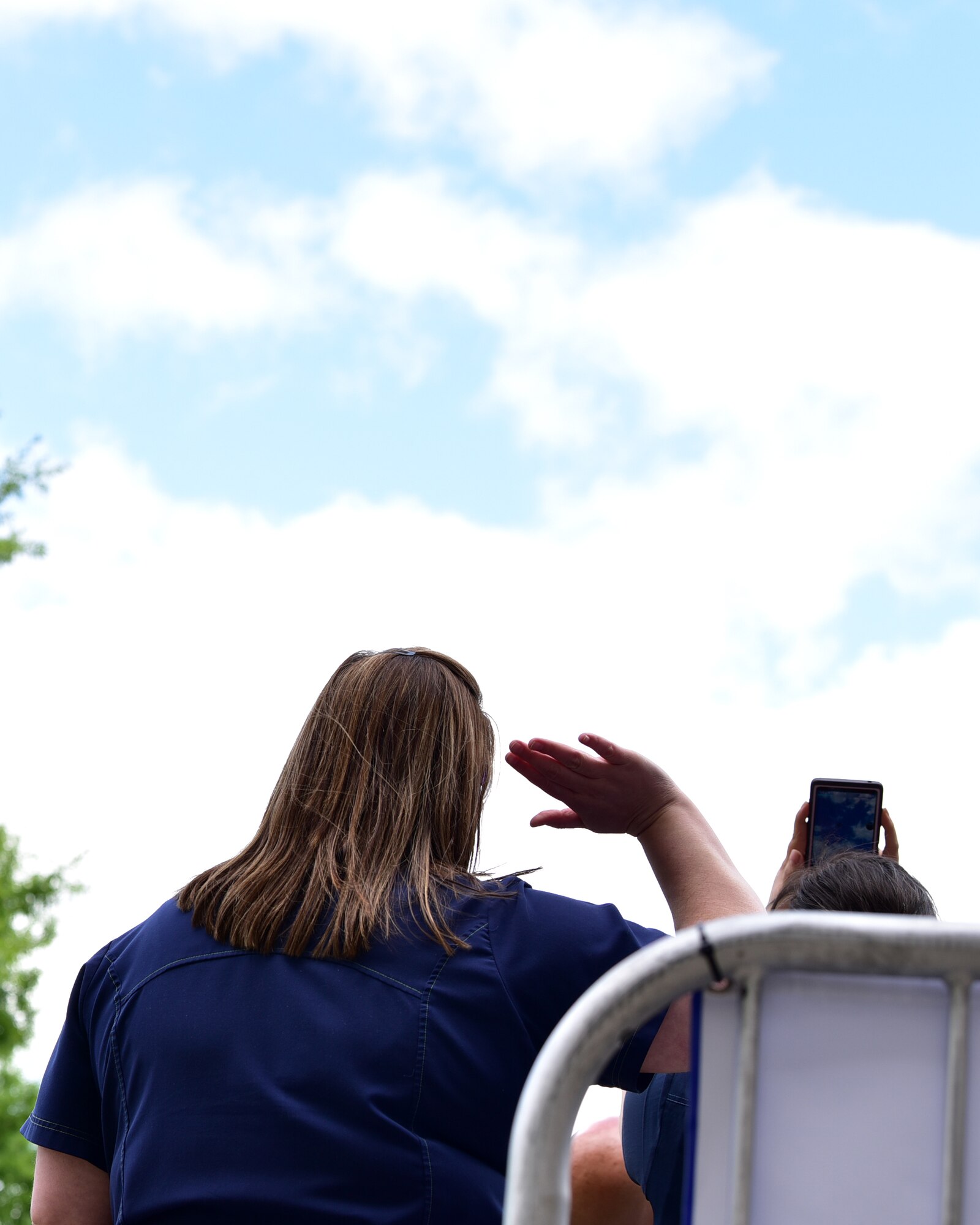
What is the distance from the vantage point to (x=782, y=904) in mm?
2299

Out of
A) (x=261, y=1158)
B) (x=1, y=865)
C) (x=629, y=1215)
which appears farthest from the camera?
(x=1, y=865)

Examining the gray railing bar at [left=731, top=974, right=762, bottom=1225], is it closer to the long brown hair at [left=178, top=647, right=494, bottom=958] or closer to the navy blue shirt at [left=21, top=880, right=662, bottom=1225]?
the navy blue shirt at [left=21, top=880, right=662, bottom=1225]

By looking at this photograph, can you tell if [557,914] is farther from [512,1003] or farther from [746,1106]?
[746,1106]

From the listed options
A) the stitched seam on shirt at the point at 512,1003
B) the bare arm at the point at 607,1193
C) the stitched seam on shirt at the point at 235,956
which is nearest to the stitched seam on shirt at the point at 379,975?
the stitched seam on shirt at the point at 235,956

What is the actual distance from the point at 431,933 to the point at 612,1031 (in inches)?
36.2

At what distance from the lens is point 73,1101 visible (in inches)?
77.2

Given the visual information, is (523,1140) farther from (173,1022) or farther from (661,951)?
(173,1022)

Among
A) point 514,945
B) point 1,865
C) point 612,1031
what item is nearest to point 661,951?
point 612,1031

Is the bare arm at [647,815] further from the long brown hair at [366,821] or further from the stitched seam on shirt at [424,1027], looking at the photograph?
the stitched seam on shirt at [424,1027]

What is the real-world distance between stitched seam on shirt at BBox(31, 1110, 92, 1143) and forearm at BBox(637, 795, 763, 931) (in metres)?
0.91

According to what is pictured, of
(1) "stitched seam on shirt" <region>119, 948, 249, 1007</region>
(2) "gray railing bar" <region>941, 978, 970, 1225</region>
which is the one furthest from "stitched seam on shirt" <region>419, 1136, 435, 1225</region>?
(2) "gray railing bar" <region>941, 978, 970, 1225</region>

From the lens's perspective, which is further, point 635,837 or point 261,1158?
point 635,837

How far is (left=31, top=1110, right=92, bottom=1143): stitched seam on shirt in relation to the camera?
6.40ft

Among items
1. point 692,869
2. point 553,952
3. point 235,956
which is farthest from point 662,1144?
point 235,956
